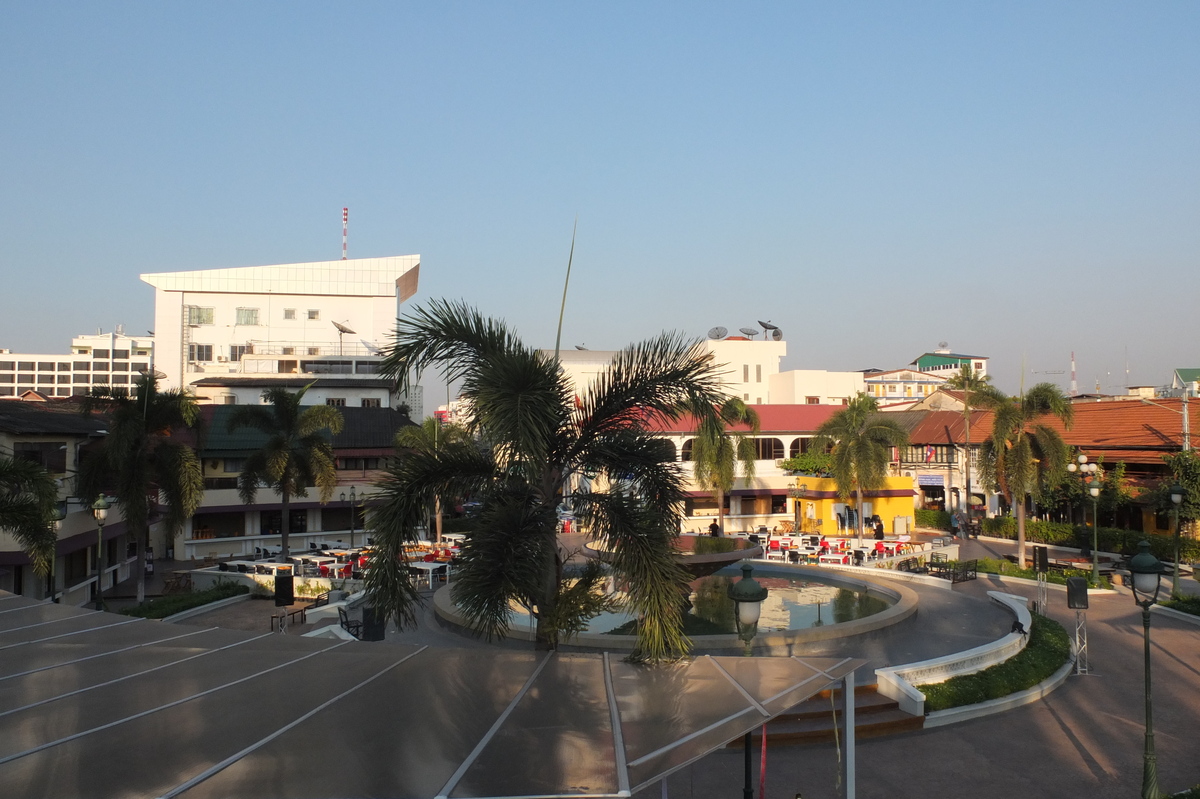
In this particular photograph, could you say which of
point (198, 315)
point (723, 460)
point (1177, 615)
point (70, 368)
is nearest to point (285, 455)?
point (723, 460)

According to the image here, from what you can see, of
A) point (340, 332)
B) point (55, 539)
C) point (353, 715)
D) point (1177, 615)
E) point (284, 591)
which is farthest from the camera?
point (340, 332)

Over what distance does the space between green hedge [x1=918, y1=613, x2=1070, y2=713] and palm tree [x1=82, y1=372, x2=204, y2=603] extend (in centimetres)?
2157

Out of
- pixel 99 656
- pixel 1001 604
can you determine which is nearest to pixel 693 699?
pixel 99 656

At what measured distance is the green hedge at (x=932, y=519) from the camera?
41.2 m

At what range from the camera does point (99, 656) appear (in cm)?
732

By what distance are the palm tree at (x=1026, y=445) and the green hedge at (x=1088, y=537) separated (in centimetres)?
370

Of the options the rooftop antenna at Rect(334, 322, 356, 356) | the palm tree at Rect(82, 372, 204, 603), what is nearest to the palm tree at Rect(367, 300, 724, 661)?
the palm tree at Rect(82, 372, 204, 603)

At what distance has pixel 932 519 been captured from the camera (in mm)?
42062

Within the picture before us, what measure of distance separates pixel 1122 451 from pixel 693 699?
3615cm

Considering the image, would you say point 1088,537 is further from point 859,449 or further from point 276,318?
point 276,318

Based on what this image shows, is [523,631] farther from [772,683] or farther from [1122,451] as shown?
[1122,451]

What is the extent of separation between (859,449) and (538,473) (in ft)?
94.5

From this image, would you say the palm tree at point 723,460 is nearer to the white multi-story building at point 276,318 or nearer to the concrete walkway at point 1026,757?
the concrete walkway at point 1026,757

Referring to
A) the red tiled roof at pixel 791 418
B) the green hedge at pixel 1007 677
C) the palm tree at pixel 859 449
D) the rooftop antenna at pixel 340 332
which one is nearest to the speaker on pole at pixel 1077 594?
the green hedge at pixel 1007 677
